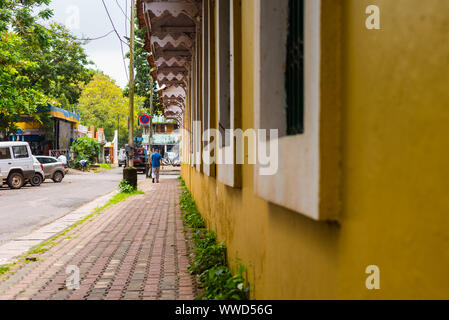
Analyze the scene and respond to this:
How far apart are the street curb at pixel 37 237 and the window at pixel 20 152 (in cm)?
993

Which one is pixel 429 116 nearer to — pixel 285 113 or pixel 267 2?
pixel 285 113

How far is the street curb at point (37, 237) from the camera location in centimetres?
684

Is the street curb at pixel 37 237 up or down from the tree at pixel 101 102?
down

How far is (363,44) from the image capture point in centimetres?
167

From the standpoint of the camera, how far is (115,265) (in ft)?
19.1

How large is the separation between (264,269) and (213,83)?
3.94 meters

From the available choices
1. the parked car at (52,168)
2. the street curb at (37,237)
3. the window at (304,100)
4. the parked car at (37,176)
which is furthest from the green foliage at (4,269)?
the parked car at (52,168)

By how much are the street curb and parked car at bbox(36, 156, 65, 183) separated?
1361 centimetres

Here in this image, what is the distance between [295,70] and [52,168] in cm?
2499

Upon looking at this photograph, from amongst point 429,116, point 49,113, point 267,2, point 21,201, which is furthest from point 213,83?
point 49,113

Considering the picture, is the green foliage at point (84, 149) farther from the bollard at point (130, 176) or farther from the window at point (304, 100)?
the window at point (304, 100)
